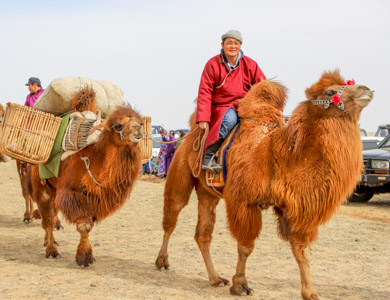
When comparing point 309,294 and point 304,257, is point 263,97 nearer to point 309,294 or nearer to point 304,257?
point 304,257

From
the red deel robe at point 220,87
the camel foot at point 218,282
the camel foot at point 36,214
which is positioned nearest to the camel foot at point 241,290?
the camel foot at point 218,282

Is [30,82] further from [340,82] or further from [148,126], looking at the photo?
[340,82]

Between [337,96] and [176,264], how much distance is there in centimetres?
340

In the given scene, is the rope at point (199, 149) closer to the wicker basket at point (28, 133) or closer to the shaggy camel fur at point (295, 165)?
the shaggy camel fur at point (295, 165)

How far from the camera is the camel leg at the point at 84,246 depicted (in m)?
6.89

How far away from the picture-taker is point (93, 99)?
789 cm

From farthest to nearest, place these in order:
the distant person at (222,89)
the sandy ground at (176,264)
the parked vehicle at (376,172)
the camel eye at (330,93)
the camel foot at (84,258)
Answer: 1. the parked vehicle at (376,172)
2. the camel foot at (84,258)
3. the distant person at (222,89)
4. the sandy ground at (176,264)
5. the camel eye at (330,93)

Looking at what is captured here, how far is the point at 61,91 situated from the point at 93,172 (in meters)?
1.52

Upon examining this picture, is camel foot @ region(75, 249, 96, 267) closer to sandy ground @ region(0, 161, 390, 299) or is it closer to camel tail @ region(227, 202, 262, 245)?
sandy ground @ region(0, 161, 390, 299)

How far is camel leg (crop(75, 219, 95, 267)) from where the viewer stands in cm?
689

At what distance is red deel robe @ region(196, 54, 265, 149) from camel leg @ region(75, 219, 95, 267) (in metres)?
1.98

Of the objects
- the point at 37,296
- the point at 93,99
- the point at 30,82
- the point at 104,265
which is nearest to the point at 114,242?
the point at 104,265

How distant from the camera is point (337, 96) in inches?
191

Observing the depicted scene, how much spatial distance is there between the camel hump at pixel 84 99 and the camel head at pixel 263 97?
2674 millimetres
